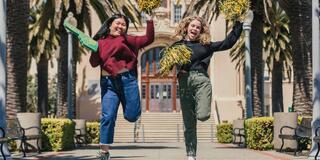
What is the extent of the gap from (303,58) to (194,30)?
1070 centimetres

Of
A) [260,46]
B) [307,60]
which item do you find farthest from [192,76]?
[260,46]

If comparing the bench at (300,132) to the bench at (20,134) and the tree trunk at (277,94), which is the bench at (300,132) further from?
the tree trunk at (277,94)

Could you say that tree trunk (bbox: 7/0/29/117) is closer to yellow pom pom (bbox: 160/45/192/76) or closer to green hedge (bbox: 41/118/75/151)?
green hedge (bbox: 41/118/75/151)

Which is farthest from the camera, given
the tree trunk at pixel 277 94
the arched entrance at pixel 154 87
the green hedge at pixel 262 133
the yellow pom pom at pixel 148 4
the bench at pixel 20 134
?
the arched entrance at pixel 154 87

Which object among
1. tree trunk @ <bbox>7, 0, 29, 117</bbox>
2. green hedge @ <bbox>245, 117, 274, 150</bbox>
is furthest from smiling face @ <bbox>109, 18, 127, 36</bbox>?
green hedge @ <bbox>245, 117, 274, 150</bbox>

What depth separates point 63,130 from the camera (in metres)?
17.2

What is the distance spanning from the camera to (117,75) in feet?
21.6

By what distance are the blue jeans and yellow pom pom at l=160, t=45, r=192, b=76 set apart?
35 cm

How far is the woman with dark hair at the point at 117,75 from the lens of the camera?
654cm

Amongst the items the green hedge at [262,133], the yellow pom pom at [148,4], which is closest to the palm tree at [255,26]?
the green hedge at [262,133]

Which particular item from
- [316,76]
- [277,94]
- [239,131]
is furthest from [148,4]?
[277,94]

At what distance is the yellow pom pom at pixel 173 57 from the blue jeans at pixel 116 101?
0.35m

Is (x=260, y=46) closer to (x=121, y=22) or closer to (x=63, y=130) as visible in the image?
(x=63, y=130)

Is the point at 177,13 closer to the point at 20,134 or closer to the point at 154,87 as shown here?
the point at 154,87
